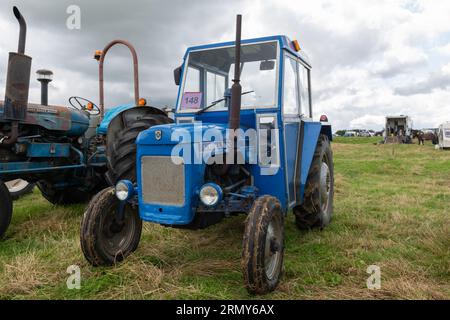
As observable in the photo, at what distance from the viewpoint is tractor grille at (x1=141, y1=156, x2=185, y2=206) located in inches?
124

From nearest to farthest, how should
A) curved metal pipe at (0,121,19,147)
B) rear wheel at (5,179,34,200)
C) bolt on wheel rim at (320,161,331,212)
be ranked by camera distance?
curved metal pipe at (0,121,19,147) < bolt on wheel rim at (320,161,331,212) < rear wheel at (5,179,34,200)

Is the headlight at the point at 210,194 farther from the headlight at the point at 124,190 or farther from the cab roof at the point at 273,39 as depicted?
the cab roof at the point at 273,39

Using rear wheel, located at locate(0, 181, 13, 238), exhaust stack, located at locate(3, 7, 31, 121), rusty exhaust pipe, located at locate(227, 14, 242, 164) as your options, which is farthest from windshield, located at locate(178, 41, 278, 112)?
rear wheel, located at locate(0, 181, 13, 238)

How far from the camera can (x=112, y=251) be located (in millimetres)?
3488

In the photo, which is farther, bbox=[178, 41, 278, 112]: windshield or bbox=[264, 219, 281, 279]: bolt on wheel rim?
bbox=[178, 41, 278, 112]: windshield

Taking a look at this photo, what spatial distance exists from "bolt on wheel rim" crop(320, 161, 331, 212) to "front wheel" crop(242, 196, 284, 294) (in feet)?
5.80

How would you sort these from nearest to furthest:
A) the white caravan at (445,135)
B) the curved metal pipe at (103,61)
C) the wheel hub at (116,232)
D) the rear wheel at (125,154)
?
the wheel hub at (116,232), the rear wheel at (125,154), the curved metal pipe at (103,61), the white caravan at (445,135)

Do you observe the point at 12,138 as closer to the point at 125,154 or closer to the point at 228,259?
the point at 125,154

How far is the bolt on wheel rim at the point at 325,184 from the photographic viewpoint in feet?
15.8

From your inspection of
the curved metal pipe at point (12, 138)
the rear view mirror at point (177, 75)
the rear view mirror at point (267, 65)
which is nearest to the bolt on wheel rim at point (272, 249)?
the rear view mirror at point (267, 65)

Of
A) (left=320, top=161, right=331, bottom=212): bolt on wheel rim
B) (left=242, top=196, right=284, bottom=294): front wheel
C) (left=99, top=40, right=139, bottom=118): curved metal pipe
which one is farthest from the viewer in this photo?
(left=99, top=40, right=139, bottom=118): curved metal pipe

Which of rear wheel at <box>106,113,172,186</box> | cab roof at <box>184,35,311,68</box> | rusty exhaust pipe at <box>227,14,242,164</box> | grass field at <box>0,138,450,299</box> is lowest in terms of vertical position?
grass field at <box>0,138,450,299</box>

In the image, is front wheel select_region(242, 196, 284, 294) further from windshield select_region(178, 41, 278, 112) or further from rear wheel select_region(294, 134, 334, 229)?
rear wheel select_region(294, 134, 334, 229)
